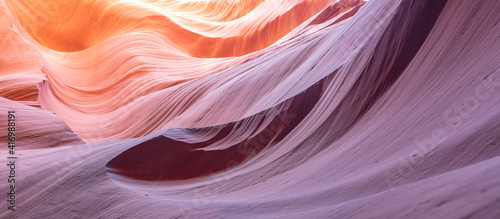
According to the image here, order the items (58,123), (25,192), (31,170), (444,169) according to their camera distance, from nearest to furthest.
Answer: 1. (444,169)
2. (25,192)
3. (31,170)
4. (58,123)

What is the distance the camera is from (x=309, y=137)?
202cm

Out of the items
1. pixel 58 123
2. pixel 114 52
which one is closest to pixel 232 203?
pixel 58 123

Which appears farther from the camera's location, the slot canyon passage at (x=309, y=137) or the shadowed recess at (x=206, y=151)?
the shadowed recess at (x=206, y=151)

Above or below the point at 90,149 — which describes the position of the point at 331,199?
below

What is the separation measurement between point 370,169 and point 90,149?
5.25ft

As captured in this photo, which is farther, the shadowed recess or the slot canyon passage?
the shadowed recess

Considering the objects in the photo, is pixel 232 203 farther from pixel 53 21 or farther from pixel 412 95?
pixel 53 21

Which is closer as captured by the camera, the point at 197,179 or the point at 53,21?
the point at 197,179

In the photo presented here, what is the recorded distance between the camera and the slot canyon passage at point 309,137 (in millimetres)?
998

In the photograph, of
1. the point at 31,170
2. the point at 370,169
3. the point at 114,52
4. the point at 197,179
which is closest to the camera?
the point at 370,169

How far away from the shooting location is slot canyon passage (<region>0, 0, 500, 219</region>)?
998mm

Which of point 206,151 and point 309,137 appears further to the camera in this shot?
point 206,151

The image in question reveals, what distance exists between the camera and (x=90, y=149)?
86.4 inches

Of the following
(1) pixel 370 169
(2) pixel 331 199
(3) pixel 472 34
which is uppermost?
(3) pixel 472 34
